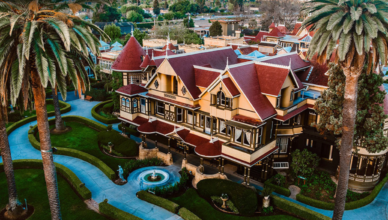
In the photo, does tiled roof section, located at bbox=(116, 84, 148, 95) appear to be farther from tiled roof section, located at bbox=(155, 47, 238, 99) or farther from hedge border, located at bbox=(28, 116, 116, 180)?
hedge border, located at bbox=(28, 116, 116, 180)

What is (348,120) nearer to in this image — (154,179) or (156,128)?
(154,179)

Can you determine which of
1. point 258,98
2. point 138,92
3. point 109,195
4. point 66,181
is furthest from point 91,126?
point 258,98

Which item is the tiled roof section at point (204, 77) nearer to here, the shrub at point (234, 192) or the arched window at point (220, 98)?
the arched window at point (220, 98)

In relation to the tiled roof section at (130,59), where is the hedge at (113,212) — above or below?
below

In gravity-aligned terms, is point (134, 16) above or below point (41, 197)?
above

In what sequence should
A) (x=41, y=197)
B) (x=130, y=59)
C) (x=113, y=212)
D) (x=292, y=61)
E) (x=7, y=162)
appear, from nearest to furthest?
(x=7, y=162), (x=113, y=212), (x=41, y=197), (x=292, y=61), (x=130, y=59)

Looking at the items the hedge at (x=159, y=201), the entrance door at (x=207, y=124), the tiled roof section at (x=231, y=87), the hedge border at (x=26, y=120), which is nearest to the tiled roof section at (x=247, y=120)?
the tiled roof section at (x=231, y=87)

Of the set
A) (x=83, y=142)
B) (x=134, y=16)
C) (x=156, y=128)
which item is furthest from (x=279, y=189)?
(x=134, y=16)
